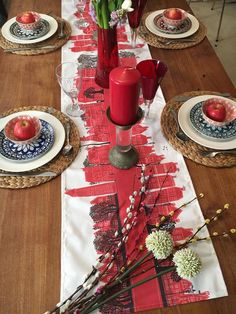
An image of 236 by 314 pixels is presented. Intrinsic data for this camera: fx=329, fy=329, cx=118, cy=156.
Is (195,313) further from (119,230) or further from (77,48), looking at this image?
A: (77,48)

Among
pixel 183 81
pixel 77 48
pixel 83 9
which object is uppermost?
pixel 83 9

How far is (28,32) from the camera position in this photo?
122cm

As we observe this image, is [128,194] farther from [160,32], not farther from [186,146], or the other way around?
[160,32]

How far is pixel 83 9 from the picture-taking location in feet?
4.56

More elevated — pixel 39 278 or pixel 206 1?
pixel 206 1

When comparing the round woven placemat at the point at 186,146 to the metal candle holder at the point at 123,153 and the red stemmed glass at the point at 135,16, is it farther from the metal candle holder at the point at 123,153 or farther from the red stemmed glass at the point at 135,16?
the red stemmed glass at the point at 135,16

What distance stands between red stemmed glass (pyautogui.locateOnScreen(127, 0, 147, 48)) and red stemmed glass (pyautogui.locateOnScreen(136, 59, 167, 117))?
281mm

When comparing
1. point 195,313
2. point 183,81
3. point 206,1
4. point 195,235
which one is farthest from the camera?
point 206,1

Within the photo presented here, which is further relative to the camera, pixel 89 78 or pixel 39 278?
pixel 89 78

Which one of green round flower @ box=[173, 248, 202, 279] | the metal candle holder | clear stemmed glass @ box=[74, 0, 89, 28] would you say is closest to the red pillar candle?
the metal candle holder

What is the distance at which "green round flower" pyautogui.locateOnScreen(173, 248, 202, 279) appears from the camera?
0.62 metres

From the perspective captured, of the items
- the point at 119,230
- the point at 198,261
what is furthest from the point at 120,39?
the point at 198,261

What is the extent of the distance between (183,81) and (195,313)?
72cm

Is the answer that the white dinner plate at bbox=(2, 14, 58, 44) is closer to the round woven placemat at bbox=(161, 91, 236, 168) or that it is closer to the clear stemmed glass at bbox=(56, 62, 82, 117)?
the clear stemmed glass at bbox=(56, 62, 82, 117)
